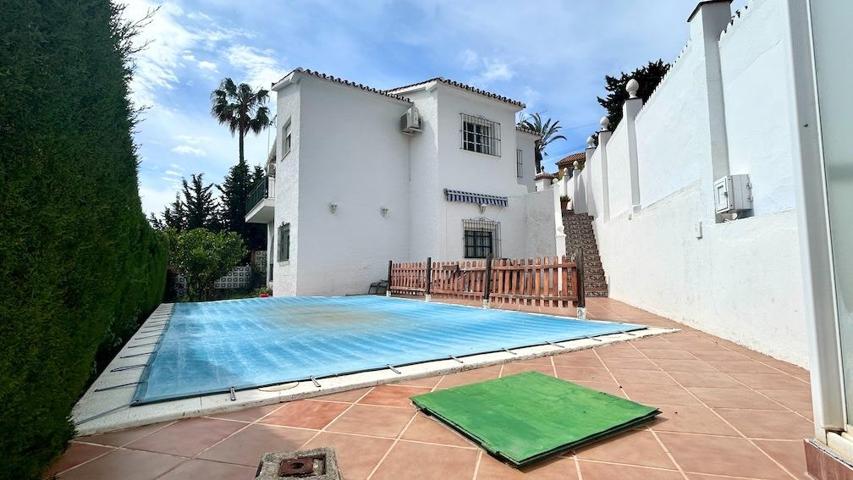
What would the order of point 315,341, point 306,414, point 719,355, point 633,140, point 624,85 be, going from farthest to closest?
point 624,85 < point 633,140 < point 315,341 < point 719,355 < point 306,414

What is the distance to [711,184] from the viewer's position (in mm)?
4773

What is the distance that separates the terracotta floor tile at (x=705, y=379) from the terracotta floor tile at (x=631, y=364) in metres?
0.23

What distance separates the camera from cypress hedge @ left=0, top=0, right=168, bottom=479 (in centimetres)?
133

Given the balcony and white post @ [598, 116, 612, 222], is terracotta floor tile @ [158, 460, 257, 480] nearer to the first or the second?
white post @ [598, 116, 612, 222]

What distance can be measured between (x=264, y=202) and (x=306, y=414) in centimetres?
1411

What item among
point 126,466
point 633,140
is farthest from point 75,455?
point 633,140

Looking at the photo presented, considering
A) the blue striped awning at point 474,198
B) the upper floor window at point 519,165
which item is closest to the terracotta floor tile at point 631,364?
the blue striped awning at point 474,198

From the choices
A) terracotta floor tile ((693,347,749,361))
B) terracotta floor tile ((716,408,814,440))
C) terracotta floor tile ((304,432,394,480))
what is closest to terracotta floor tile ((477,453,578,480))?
terracotta floor tile ((304,432,394,480))

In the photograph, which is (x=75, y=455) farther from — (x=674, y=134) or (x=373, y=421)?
(x=674, y=134)

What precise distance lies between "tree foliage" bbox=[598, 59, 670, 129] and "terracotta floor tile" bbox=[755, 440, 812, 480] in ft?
53.7

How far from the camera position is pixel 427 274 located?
1009cm

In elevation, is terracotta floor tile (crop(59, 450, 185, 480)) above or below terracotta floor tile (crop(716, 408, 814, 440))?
below

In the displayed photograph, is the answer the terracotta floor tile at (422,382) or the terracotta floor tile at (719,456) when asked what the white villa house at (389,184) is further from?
the terracotta floor tile at (719,456)

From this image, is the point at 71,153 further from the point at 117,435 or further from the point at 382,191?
the point at 382,191
